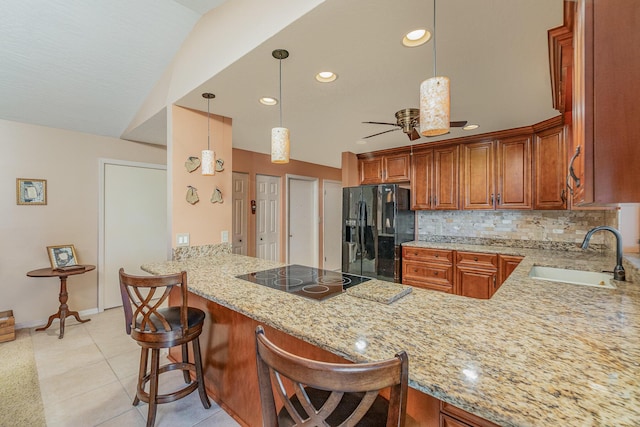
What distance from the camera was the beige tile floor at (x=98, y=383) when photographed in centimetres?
176

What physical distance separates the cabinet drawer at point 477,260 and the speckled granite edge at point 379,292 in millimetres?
Result: 2098

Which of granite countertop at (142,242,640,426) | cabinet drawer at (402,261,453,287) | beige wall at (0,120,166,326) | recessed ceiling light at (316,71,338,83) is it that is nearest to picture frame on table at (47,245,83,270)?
beige wall at (0,120,166,326)

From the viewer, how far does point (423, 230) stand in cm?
412

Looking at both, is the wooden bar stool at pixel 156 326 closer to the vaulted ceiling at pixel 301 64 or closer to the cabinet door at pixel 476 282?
the vaulted ceiling at pixel 301 64

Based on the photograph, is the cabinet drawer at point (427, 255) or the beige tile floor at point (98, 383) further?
the cabinet drawer at point (427, 255)

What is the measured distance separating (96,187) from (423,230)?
4385 mm

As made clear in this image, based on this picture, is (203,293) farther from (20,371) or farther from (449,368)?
(20,371)

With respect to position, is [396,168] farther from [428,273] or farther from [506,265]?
[506,265]

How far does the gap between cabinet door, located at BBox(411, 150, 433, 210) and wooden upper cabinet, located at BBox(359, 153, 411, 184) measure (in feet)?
0.34

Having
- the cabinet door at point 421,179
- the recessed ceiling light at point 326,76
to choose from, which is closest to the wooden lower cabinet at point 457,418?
the recessed ceiling light at point 326,76

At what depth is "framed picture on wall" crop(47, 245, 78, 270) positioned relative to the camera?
3.11 m

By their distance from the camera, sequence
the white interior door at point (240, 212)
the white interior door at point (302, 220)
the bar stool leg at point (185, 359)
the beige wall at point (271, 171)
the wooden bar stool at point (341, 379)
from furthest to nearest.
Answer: the white interior door at point (302, 220)
the beige wall at point (271, 171)
the white interior door at point (240, 212)
the bar stool leg at point (185, 359)
the wooden bar stool at point (341, 379)

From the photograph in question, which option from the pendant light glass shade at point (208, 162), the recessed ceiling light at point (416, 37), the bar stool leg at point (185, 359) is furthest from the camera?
the pendant light glass shade at point (208, 162)

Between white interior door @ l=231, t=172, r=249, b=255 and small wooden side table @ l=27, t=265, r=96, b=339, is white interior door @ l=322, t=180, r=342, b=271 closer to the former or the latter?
white interior door @ l=231, t=172, r=249, b=255
